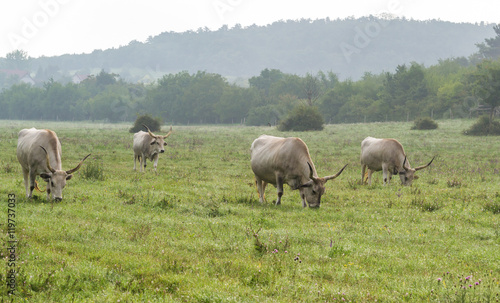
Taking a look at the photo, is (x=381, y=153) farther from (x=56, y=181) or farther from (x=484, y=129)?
(x=484, y=129)

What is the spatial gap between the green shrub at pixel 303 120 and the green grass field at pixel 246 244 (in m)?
42.7

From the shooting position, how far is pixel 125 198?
12750 millimetres

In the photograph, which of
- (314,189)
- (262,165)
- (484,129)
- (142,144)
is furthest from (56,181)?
(484,129)

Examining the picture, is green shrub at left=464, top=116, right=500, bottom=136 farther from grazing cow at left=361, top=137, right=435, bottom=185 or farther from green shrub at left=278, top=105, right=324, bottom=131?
grazing cow at left=361, top=137, right=435, bottom=185

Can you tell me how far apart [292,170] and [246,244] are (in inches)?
190

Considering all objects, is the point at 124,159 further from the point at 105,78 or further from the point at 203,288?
the point at 105,78

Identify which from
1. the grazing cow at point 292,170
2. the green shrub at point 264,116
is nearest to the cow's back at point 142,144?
the grazing cow at point 292,170

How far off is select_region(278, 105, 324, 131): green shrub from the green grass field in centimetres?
4267

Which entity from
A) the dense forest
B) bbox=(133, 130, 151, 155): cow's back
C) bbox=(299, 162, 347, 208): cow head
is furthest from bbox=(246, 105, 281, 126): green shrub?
bbox=(299, 162, 347, 208): cow head

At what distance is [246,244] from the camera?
8.25 m

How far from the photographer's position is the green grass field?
19.3 ft

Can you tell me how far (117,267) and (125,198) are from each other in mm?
6427

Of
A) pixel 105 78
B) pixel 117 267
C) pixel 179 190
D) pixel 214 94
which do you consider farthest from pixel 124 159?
pixel 105 78

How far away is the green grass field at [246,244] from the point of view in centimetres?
589
